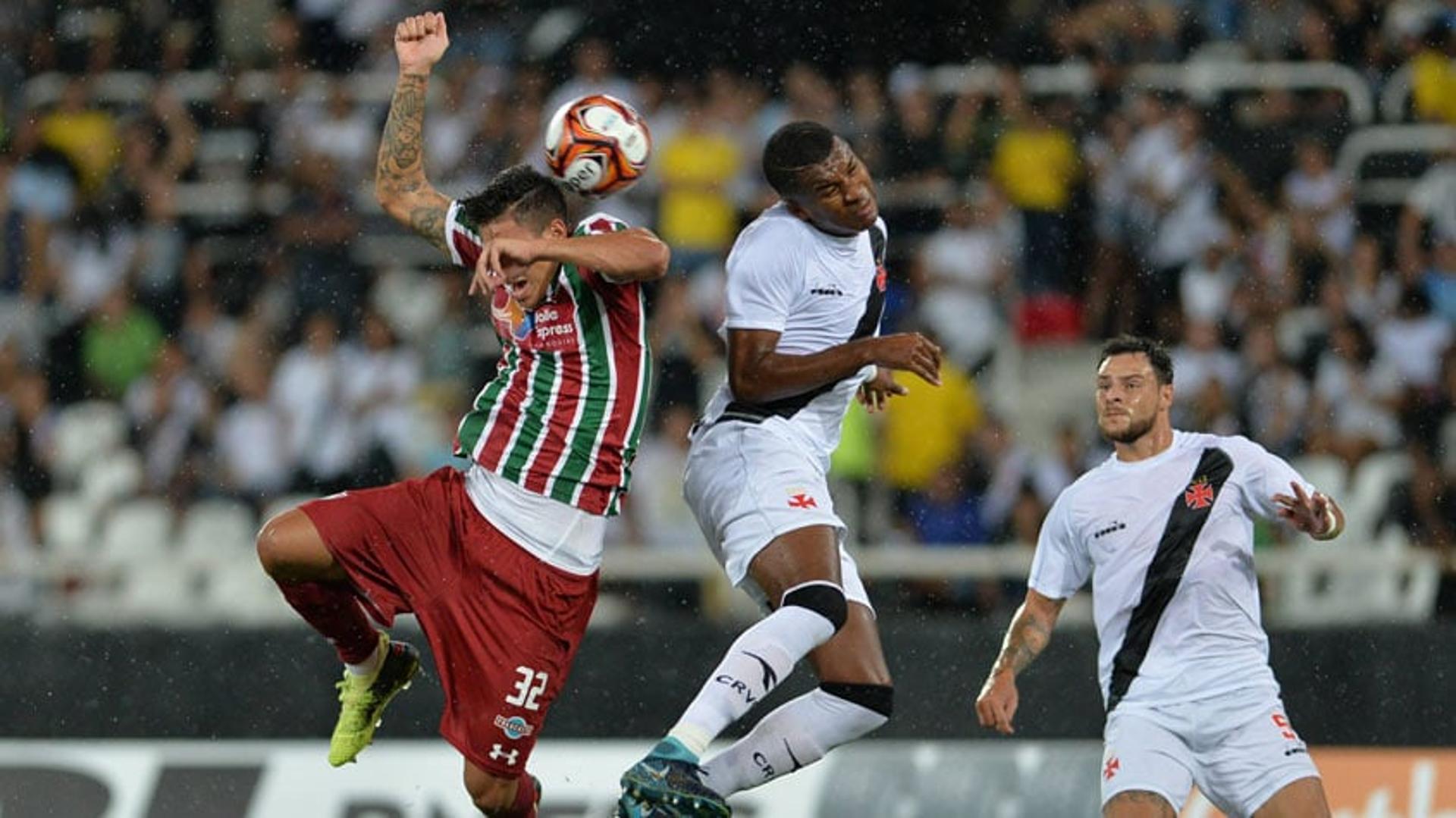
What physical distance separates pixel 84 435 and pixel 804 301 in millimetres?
6957

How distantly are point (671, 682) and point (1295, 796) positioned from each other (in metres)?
3.81

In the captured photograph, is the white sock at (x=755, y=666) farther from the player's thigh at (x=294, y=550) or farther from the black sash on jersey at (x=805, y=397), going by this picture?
the player's thigh at (x=294, y=550)

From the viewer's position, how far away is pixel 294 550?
Result: 801 centimetres

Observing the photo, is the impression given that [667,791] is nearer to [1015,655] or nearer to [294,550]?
[294,550]

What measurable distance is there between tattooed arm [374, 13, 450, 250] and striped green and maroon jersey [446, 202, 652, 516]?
209 mm

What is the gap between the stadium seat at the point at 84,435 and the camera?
14.1 meters

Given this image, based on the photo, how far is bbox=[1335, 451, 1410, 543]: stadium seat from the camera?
1287cm

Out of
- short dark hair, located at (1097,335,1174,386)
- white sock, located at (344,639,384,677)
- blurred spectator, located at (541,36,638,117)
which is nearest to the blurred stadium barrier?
white sock, located at (344,639,384,677)

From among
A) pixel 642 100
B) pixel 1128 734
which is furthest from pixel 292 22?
pixel 1128 734

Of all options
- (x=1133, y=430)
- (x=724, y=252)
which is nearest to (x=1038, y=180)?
(x=724, y=252)

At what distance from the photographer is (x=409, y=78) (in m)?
8.44

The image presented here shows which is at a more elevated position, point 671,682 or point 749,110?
point 749,110

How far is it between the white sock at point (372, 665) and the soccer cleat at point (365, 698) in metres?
0.01

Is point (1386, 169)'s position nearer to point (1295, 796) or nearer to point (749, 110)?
point (749, 110)
